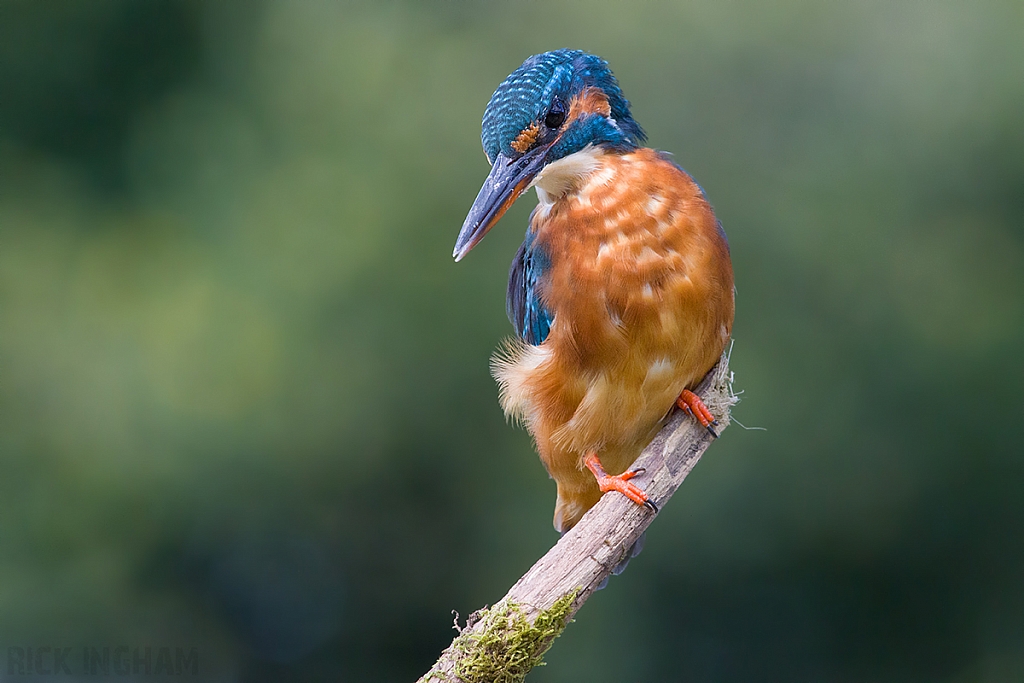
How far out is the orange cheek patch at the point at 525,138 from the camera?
1625mm

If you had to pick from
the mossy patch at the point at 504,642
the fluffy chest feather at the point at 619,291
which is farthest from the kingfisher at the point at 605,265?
the mossy patch at the point at 504,642

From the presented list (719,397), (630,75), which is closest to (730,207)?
(630,75)

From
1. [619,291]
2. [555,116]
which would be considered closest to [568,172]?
[555,116]

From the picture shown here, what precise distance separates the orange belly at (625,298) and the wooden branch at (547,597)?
0.50 feet

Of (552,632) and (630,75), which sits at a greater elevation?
(630,75)

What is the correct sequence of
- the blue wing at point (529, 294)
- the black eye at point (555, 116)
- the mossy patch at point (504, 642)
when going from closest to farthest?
the mossy patch at point (504, 642) < the black eye at point (555, 116) < the blue wing at point (529, 294)

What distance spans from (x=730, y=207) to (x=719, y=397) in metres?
1.56

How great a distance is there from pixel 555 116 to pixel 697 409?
651 millimetres

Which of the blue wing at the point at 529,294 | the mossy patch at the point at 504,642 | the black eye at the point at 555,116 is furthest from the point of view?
the blue wing at the point at 529,294

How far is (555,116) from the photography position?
1677mm

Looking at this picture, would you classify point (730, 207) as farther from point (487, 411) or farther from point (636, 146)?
point (636, 146)

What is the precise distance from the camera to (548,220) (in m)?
1.83

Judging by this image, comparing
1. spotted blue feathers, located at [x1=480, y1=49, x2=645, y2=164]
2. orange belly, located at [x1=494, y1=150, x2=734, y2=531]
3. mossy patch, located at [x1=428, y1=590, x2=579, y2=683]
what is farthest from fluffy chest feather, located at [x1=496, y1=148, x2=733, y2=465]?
mossy patch, located at [x1=428, y1=590, x2=579, y2=683]

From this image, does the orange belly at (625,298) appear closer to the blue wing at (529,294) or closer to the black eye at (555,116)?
the blue wing at (529,294)
